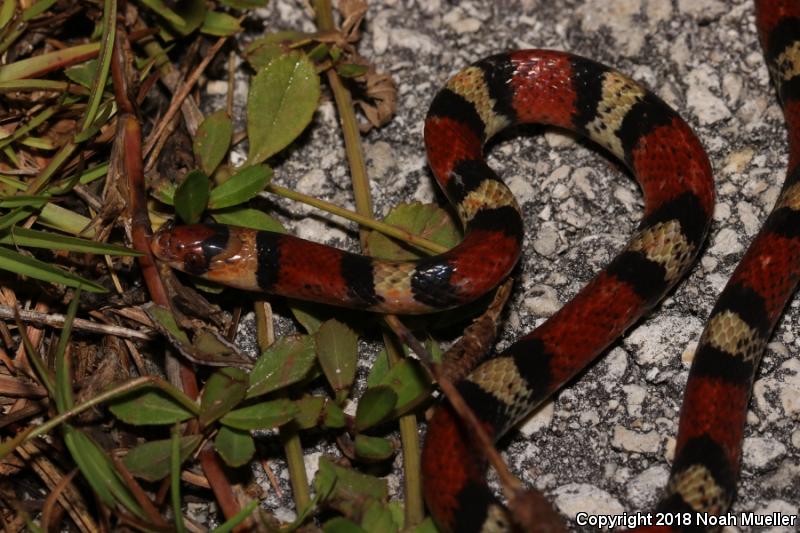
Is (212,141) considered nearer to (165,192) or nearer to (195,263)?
(165,192)

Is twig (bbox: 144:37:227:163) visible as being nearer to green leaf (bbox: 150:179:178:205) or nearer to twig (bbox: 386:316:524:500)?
green leaf (bbox: 150:179:178:205)

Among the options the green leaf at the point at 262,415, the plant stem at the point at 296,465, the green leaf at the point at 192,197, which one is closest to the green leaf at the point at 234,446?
the green leaf at the point at 262,415

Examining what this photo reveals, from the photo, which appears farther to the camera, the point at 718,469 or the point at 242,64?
the point at 242,64

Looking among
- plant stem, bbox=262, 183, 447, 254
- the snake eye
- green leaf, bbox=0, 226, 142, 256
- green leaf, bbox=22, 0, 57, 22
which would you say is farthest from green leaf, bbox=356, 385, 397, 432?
green leaf, bbox=22, 0, 57, 22

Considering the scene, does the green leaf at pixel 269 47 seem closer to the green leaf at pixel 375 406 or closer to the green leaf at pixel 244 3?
the green leaf at pixel 244 3

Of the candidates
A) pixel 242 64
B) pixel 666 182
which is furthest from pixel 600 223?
pixel 242 64

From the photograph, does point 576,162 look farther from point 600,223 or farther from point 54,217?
point 54,217

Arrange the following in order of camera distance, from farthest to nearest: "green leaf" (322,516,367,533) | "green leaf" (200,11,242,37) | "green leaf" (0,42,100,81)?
"green leaf" (200,11,242,37), "green leaf" (0,42,100,81), "green leaf" (322,516,367,533)
